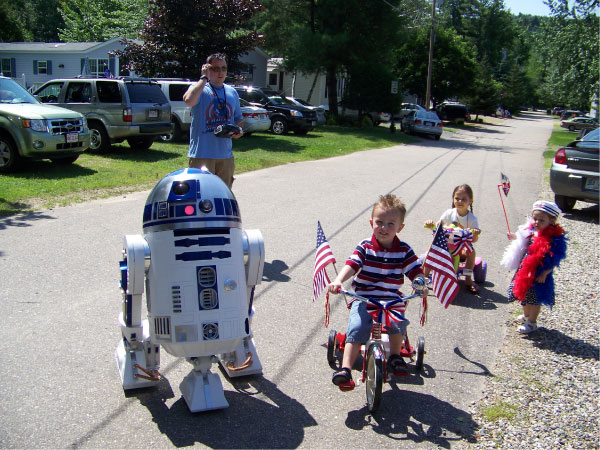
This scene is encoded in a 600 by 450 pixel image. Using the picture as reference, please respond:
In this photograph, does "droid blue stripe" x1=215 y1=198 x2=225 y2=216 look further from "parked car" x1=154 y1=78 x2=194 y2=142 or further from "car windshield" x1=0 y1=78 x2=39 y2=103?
"parked car" x1=154 y1=78 x2=194 y2=142

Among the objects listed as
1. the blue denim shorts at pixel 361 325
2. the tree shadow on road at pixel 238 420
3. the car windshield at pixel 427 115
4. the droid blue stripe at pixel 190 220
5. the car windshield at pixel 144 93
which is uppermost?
the car windshield at pixel 144 93

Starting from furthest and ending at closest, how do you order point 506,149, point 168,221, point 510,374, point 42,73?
1. point 42,73
2. point 506,149
3. point 510,374
4. point 168,221

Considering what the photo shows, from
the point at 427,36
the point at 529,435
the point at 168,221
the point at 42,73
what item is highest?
the point at 427,36

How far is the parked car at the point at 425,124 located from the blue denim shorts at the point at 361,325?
1090 inches

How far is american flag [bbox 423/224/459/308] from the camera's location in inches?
159

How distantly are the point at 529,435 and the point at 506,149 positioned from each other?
25606mm

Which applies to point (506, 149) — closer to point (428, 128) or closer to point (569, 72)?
point (428, 128)

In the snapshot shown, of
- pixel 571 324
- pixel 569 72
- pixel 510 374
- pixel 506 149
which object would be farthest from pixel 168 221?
pixel 569 72

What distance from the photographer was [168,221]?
10.8 ft

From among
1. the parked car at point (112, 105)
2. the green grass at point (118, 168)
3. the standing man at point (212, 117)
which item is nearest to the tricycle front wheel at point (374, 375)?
the standing man at point (212, 117)

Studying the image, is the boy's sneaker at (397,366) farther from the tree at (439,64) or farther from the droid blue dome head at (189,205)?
the tree at (439,64)

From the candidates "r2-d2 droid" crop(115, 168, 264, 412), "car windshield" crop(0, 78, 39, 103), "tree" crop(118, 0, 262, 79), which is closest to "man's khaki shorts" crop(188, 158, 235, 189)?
"r2-d2 droid" crop(115, 168, 264, 412)

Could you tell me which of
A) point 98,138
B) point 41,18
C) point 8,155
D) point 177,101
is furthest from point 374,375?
point 41,18

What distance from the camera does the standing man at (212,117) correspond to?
572cm
